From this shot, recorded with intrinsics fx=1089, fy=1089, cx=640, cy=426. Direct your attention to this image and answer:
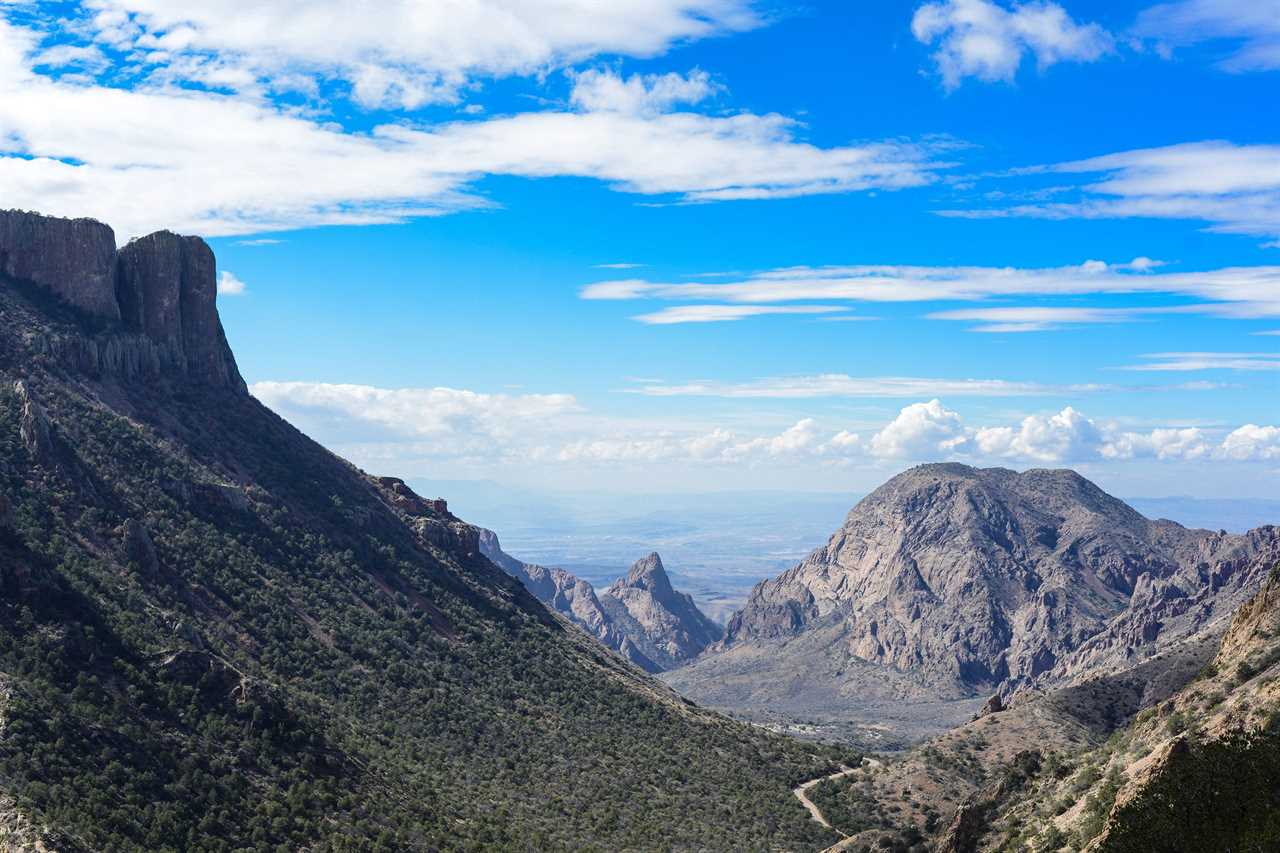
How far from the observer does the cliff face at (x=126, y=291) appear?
126688mm

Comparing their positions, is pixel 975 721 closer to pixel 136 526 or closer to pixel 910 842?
pixel 910 842

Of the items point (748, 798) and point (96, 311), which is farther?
point (96, 311)

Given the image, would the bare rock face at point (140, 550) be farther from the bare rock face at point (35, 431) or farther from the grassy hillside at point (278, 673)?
the bare rock face at point (35, 431)

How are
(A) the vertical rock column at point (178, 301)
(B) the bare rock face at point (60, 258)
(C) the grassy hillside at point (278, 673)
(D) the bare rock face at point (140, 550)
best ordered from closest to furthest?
1. (C) the grassy hillside at point (278, 673)
2. (D) the bare rock face at point (140, 550)
3. (B) the bare rock face at point (60, 258)
4. (A) the vertical rock column at point (178, 301)

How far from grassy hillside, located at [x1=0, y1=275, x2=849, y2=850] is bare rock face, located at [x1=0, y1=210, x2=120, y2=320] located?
4.31 meters

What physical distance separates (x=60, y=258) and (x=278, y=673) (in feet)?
210

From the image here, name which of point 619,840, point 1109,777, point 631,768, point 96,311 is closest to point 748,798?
point 631,768

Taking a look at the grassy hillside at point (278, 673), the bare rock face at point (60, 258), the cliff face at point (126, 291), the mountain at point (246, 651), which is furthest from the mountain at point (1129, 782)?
the bare rock face at point (60, 258)

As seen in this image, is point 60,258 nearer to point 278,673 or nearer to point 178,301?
point 178,301

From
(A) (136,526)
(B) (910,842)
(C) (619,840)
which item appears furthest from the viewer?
(A) (136,526)

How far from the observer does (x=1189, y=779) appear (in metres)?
46.1

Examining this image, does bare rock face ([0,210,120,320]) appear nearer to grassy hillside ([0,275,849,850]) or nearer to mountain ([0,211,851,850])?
mountain ([0,211,851,850])

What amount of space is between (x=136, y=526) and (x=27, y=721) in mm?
37729

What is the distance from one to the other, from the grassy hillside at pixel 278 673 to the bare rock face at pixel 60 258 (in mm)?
4309
